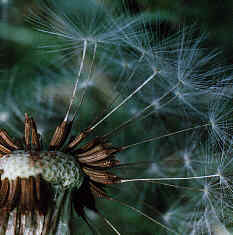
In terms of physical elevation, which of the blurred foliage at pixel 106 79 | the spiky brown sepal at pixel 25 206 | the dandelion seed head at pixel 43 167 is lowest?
the spiky brown sepal at pixel 25 206

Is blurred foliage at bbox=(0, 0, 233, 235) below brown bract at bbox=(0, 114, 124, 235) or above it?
above

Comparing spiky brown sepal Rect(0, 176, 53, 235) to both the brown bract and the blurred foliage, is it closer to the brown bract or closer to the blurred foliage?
the brown bract

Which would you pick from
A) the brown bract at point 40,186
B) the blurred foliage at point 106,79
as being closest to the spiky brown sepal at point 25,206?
the brown bract at point 40,186

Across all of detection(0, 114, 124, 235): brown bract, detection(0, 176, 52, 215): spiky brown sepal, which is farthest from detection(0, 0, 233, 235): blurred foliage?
detection(0, 176, 52, 215): spiky brown sepal

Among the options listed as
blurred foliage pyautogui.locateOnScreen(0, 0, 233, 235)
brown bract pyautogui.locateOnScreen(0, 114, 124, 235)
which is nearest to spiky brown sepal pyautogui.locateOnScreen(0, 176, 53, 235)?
brown bract pyautogui.locateOnScreen(0, 114, 124, 235)

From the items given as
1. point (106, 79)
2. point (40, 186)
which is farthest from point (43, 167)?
point (106, 79)

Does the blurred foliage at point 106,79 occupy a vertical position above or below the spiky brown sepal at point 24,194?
above

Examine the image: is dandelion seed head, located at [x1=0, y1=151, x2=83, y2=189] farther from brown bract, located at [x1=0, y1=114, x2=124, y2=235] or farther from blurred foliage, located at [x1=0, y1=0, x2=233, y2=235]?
blurred foliage, located at [x1=0, y1=0, x2=233, y2=235]

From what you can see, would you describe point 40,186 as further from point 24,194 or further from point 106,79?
point 106,79

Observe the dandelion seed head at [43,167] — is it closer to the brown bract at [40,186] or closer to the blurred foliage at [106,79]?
Answer: the brown bract at [40,186]

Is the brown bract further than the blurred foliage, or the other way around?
the blurred foliage

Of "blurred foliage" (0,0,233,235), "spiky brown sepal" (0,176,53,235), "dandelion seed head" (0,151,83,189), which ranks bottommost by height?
"spiky brown sepal" (0,176,53,235)
